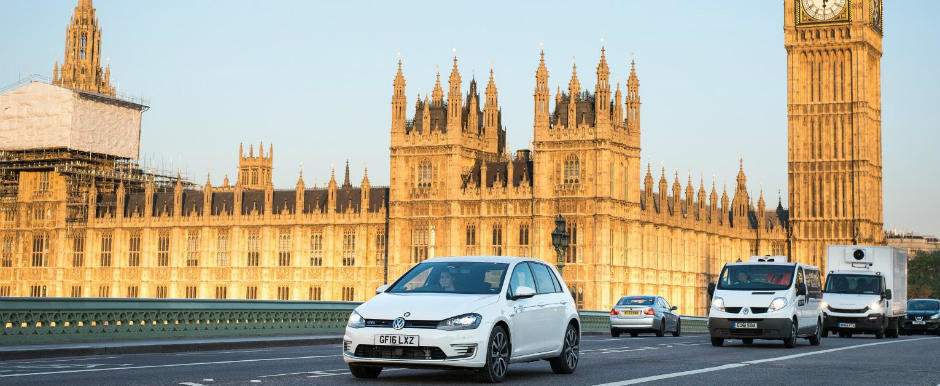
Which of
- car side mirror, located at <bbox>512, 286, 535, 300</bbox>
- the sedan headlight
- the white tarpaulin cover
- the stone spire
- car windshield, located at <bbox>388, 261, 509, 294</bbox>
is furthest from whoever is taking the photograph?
the stone spire

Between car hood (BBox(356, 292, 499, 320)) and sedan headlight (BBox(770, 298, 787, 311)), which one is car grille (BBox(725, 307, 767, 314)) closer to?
sedan headlight (BBox(770, 298, 787, 311))

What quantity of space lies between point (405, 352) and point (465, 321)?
28.6 inches

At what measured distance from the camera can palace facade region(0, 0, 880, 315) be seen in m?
71.0

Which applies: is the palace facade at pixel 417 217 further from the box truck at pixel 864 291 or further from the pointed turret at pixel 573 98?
the box truck at pixel 864 291

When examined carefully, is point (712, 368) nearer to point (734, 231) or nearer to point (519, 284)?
point (519, 284)

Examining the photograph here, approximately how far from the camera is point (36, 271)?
286ft

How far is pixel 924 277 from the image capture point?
118438 mm

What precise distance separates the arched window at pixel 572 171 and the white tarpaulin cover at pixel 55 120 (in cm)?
3452

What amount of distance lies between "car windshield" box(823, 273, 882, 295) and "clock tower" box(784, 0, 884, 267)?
2108 inches

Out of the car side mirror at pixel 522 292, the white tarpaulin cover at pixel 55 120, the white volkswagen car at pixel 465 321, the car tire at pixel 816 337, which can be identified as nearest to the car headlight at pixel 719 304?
the car tire at pixel 816 337

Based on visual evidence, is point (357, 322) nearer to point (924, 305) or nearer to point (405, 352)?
point (405, 352)

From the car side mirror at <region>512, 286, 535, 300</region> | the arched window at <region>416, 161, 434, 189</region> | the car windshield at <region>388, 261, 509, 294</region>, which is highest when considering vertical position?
the arched window at <region>416, 161, 434, 189</region>

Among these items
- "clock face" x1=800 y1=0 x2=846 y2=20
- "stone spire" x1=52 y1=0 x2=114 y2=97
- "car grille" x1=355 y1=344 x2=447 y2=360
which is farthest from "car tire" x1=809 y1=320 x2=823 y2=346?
"stone spire" x1=52 y1=0 x2=114 y2=97

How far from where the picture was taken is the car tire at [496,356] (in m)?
14.6
